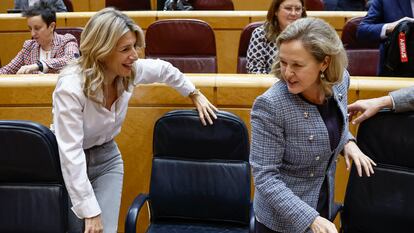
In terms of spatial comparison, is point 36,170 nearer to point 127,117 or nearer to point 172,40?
point 127,117

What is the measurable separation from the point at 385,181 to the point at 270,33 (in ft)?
3.05

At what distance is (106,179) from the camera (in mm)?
1520

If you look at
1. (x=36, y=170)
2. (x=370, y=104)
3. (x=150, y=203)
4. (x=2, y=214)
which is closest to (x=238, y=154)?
(x=150, y=203)

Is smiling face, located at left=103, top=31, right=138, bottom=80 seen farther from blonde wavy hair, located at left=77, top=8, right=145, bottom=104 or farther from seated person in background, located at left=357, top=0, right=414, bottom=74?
seated person in background, located at left=357, top=0, right=414, bottom=74

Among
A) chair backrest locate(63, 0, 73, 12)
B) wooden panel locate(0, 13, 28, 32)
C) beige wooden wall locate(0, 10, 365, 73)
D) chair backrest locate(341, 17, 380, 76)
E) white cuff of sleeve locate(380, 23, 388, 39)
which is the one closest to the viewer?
white cuff of sleeve locate(380, 23, 388, 39)

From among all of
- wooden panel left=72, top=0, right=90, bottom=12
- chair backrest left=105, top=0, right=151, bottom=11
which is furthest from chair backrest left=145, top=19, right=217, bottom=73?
wooden panel left=72, top=0, right=90, bottom=12

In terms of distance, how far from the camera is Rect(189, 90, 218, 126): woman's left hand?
1.59 metres

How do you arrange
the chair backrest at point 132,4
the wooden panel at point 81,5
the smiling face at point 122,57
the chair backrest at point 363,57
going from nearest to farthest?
the smiling face at point 122,57 → the chair backrest at point 363,57 → the chair backrest at point 132,4 → the wooden panel at point 81,5

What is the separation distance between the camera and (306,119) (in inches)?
44.2

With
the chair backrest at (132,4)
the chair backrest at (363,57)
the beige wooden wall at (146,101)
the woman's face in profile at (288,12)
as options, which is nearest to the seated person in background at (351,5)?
the chair backrest at (363,57)

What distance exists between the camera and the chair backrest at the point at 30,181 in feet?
4.68

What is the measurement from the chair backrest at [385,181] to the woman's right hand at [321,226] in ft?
1.40

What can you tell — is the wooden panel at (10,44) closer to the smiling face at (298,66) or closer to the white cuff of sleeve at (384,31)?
the white cuff of sleeve at (384,31)

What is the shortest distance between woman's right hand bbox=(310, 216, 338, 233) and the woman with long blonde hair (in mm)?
580
